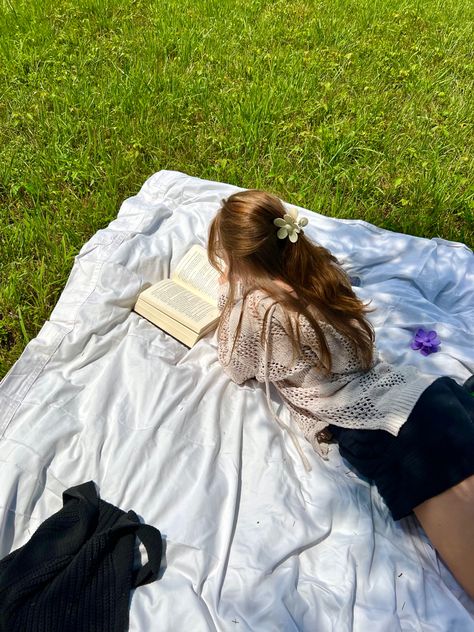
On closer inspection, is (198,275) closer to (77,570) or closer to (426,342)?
(426,342)

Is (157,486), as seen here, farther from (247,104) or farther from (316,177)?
(247,104)

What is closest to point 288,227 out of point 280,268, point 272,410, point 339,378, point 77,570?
point 280,268

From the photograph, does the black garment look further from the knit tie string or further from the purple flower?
the purple flower

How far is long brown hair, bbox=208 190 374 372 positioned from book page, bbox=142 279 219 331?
464 millimetres

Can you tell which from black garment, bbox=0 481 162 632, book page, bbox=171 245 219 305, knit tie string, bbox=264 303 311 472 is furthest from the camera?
book page, bbox=171 245 219 305

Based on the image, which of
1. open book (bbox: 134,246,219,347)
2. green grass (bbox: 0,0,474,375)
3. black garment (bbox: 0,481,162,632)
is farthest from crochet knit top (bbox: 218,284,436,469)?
green grass (bbox: 0,0,474,375)

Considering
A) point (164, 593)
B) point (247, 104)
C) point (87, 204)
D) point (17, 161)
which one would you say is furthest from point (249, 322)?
point (247, 104)

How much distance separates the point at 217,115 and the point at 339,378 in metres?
2.72

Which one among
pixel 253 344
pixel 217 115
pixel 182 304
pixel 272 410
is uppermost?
pixel 217 115

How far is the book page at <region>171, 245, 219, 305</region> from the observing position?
2.76m

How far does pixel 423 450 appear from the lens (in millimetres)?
1918

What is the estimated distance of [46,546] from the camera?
181 centimetres

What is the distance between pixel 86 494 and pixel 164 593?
0.42 metres

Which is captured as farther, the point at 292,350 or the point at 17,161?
the point at 17,161
